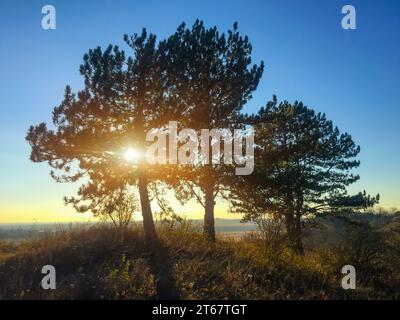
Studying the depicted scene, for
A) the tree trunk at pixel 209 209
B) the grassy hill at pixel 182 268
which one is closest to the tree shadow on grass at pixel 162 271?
the grassy hill at pixel 182 268

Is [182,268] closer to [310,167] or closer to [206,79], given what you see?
[206,79]

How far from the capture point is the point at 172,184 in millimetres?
17406

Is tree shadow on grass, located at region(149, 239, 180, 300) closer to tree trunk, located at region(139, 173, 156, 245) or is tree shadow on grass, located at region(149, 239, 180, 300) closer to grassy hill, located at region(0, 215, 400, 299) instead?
grassy hill, located at region(0, 215, 400, 299)

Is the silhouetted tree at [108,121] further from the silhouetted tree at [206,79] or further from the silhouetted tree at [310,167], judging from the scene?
the silhouetted tree at [310,167]

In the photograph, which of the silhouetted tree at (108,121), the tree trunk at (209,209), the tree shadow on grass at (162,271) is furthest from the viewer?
the tree trunk at (209,209)

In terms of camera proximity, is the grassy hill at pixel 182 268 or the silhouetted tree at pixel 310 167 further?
the silhouetted tree at pixel 310 167

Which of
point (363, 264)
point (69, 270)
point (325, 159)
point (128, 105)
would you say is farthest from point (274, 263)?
point (325, 159)

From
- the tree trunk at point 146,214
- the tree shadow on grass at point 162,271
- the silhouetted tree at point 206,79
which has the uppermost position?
the silhouetted tree at point 206,79

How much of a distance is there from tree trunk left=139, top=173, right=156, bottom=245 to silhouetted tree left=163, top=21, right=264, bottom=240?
4.86 ft

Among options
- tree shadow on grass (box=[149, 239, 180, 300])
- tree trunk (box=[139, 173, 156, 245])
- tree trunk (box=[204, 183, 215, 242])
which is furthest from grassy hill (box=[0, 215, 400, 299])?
tree trunk (box=[204, 183, 215, 242])

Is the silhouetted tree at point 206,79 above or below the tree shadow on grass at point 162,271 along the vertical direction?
above

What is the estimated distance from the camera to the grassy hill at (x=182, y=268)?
958 cm

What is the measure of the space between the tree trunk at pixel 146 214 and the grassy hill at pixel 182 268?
0.40 m

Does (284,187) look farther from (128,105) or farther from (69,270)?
(69,270)
